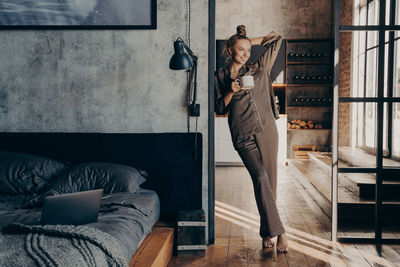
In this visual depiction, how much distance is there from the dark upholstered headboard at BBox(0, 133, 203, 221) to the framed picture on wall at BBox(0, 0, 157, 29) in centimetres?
96

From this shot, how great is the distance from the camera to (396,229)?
363 centimetres

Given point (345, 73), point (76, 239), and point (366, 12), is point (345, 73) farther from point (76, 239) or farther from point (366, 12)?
point (76, 239)

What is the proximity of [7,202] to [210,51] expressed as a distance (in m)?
1.93

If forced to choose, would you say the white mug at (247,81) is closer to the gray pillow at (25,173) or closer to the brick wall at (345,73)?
the gray pillow at (25,173)

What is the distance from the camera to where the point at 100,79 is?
3342 mm

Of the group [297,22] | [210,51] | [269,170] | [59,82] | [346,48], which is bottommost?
[269,170]

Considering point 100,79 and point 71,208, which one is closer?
point 71,208

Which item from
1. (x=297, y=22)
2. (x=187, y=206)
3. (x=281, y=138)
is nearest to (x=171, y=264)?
(x=187, y=206)

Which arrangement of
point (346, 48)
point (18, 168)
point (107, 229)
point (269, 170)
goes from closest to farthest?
point (107, 229), point (18, 168), point (269, 170), point (346, 48)

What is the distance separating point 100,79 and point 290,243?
2192 millimetres

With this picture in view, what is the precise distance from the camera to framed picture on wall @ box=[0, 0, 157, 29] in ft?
10.7

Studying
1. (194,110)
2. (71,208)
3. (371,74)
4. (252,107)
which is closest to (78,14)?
(194,110)

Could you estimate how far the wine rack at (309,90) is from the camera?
8664 millimetres

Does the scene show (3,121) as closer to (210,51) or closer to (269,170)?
(210,51)
